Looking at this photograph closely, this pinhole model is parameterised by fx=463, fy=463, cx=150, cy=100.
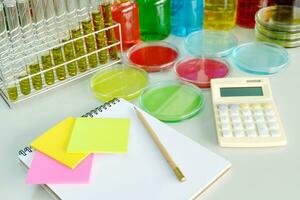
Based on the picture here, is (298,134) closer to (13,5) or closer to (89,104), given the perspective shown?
(89,104)

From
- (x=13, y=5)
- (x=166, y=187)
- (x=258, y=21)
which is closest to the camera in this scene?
(x=166, y=187)

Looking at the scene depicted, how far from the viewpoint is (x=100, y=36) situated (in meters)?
0.84

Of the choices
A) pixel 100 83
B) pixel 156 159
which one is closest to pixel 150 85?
Answer: pixel 100 83

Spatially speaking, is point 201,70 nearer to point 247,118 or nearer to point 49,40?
point 247,118

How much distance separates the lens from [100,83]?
837mm

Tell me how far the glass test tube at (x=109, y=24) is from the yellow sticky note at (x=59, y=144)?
8.1 inches

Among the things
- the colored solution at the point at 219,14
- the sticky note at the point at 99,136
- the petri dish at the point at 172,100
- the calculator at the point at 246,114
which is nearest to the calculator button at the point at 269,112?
the calculator at the point at 246,114

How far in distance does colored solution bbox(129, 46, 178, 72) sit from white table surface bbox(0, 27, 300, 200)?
0.02 m

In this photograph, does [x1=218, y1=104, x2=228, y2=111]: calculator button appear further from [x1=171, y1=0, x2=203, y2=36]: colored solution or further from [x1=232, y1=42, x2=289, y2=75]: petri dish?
[x1=171, y1=0, x2=203, y2=36]: colored solution

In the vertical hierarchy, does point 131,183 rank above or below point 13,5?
below

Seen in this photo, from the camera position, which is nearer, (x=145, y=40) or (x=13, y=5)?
(x=13, y=5)

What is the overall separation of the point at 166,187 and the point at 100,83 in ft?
0.99

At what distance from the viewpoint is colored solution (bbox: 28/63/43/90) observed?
0.79 metres

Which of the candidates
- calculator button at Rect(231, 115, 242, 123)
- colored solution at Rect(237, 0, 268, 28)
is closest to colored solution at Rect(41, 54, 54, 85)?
calculator button at Rect(231, 115, 242, 123)
